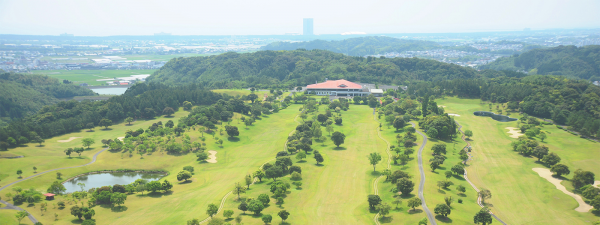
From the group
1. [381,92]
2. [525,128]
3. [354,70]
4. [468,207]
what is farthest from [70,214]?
[354,70]

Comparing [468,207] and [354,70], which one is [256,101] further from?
[468,207]

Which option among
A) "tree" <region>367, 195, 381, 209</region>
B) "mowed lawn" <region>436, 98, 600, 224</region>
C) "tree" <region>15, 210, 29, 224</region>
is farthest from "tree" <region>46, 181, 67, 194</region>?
"mowed lawn" <region>436, 98, 600, 224</region>

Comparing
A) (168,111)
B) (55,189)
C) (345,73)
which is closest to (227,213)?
(55,189)

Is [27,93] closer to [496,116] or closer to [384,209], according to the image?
[384,209]

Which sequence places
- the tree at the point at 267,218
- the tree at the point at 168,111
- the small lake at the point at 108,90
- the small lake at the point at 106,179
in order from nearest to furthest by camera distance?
the tree at the point at 267,218 < the small lake at the point at 106,179 < the tree at the point at 168,111 < the small lake at the point at 108,90

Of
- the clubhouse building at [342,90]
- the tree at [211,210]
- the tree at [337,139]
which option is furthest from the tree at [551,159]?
the clubhouse building at [342,90]

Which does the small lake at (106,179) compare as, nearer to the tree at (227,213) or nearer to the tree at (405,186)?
the tree at (227,213)

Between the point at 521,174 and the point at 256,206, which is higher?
the point at 256,206
